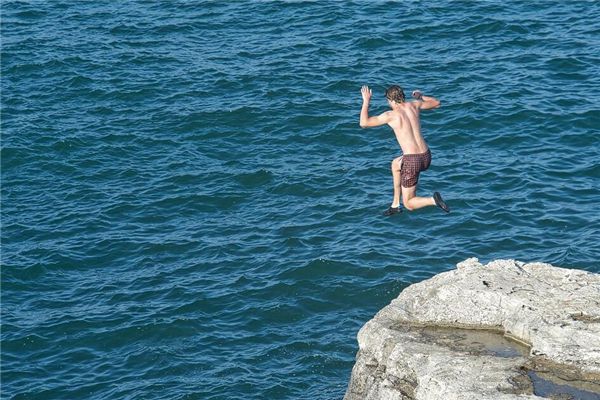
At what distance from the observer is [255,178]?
3300 cm

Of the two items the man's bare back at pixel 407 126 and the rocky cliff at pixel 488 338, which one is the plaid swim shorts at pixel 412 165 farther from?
the rocky cliff at pixel 488 338

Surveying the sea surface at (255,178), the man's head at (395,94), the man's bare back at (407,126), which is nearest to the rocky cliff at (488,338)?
the man's bare back at (407,126)

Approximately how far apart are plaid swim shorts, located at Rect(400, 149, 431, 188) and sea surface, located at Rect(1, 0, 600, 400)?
5.43 meters

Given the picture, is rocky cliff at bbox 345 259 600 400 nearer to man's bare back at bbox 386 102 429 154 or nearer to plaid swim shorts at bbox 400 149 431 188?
plaid swim shorts at bbox 400 149 431 188

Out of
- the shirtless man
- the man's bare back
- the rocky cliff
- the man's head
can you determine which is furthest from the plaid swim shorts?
the rocky cliff

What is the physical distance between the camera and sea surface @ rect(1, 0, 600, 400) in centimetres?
2625

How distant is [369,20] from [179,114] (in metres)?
10.1

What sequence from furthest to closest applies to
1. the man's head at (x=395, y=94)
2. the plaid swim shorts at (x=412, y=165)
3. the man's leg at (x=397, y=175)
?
the man's leg at (x=397, y=175) → the plaid swim shorts at (x=412, y=165) → the man's head at (x=395, y=94)

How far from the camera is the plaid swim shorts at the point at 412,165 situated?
21156mm

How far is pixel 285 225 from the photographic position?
100ft

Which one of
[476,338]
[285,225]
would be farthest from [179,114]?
[476,338]

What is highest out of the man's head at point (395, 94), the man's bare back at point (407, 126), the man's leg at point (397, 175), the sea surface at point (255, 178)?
the man's head at point (395, 94)

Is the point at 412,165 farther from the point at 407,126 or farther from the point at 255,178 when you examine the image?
the point at 255,178

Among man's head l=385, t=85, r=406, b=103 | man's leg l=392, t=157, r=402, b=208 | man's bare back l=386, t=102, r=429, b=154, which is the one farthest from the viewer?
man's leg l=392, t=157, r=402, b=208
